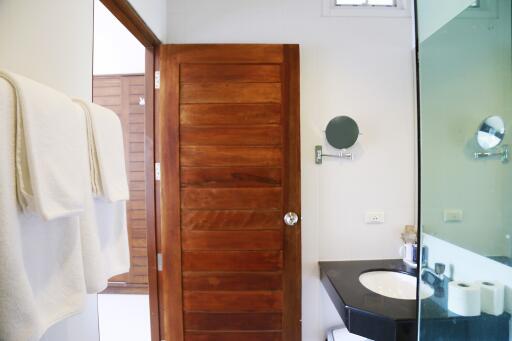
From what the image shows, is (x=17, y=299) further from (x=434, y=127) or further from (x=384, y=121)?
(x=384, y=121)

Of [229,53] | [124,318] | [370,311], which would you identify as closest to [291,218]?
[370,311]

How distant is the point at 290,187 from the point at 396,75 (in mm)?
1071

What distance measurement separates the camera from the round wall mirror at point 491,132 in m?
0.72

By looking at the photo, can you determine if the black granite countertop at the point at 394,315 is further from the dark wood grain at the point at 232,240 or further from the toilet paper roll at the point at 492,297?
the dark wood grain at the point at 232,240

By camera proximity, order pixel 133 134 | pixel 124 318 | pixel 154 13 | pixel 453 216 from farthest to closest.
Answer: pixel 133 134
pixel 124 318
pixel 154 13
pixel 453 216

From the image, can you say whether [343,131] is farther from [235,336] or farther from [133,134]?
[133,134]

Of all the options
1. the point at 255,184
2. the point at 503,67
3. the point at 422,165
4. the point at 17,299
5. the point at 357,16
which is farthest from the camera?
the point at 357,16

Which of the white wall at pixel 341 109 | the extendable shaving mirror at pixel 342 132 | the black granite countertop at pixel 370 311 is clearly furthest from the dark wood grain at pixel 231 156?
the black granite countertop at pixel 370 311

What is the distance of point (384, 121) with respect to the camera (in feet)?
5.07

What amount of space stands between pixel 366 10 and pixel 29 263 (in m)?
2.07

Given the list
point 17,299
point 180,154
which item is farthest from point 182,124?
point 17,299

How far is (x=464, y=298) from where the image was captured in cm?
79

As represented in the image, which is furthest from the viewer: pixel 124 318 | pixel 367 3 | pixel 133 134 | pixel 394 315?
pixel 133 134

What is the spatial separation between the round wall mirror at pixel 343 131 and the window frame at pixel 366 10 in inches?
27.8
